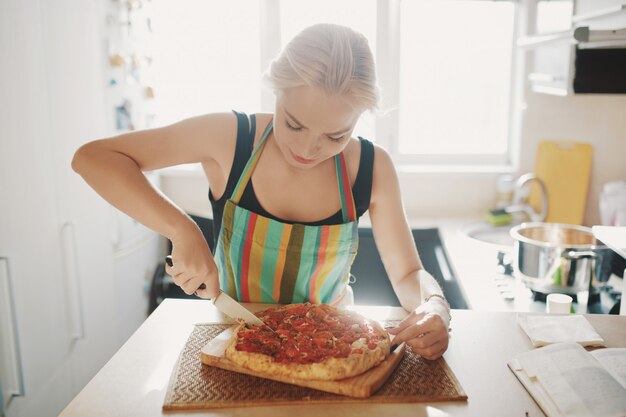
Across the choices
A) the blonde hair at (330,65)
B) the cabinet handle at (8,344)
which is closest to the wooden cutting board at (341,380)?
the blonde hair at (330,65)

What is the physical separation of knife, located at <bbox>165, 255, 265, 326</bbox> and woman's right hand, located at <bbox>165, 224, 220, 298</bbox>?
0.01 meters

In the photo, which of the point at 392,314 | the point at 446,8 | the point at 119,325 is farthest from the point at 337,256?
the point at 446,8

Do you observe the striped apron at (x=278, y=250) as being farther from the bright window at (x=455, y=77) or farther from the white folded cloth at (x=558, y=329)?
the bright window at (x=455, y=77)

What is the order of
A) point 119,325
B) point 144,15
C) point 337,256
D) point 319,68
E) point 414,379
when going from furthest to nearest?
1. point 144,15
2. point 119,325
3. point 337,256
4. point 319,68
5. point 414,379

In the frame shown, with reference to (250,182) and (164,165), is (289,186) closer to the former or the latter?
(250,182)

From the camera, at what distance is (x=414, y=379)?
96 cm

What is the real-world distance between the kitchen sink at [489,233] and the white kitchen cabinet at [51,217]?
1511 millimetres

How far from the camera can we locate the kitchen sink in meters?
2.47

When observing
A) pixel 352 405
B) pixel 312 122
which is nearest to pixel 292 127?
pixel 312 122

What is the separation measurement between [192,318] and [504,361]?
0.63 meters

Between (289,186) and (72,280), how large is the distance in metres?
0.93

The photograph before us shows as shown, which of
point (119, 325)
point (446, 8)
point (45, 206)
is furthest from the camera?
point (446, 8)

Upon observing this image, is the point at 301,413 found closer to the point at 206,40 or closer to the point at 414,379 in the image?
the point at 414,379

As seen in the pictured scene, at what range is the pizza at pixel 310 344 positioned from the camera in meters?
0.94
